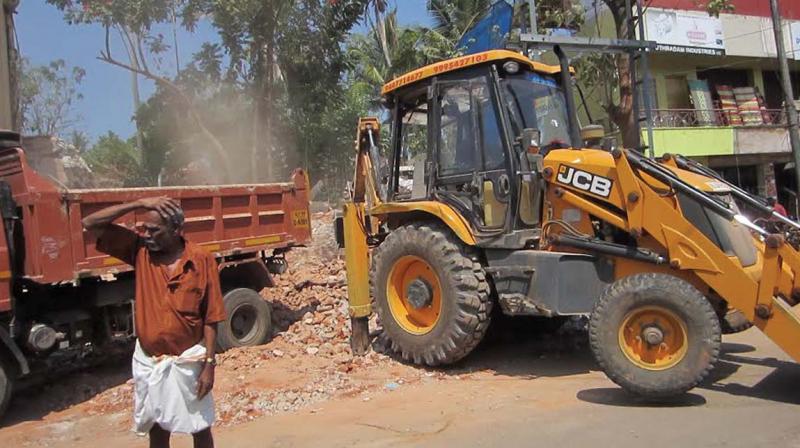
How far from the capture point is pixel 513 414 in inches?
188

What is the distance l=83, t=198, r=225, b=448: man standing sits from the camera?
3111 millimetres

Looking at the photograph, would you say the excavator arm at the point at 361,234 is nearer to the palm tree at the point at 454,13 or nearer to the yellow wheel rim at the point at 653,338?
the yellow wheel rim at the point at 653,338

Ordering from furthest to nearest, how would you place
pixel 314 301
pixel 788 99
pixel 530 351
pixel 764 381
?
pixel 788 99 < pixel 314 301 < pixel 530 351 < pixel 764 381

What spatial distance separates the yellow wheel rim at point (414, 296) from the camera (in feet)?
20.4

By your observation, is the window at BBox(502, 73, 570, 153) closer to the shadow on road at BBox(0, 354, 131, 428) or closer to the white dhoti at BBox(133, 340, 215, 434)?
the white dhoti at BBox(133, 340, 215, 434)

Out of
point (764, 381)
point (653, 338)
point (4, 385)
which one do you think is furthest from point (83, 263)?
point (764, 381)

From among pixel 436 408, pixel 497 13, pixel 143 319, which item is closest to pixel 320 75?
pixel 497 13

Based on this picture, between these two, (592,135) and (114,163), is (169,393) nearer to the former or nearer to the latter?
(592,135)

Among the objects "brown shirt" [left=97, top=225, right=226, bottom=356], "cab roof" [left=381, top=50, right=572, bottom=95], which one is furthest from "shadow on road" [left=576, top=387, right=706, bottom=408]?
"brown shirt" [left=97, top=225, right=226, bottom=356]

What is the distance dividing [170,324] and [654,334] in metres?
3.26

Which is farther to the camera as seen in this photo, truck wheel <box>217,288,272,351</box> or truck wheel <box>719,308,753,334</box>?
truck wheel <box>217,288,272,351</box>

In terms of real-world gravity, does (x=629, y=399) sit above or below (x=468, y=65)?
below

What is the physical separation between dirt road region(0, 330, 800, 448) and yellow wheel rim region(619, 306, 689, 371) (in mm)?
318

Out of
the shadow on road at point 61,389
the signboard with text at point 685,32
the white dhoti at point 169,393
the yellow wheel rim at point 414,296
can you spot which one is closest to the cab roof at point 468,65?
the yellow wheel rim at point 414,296
